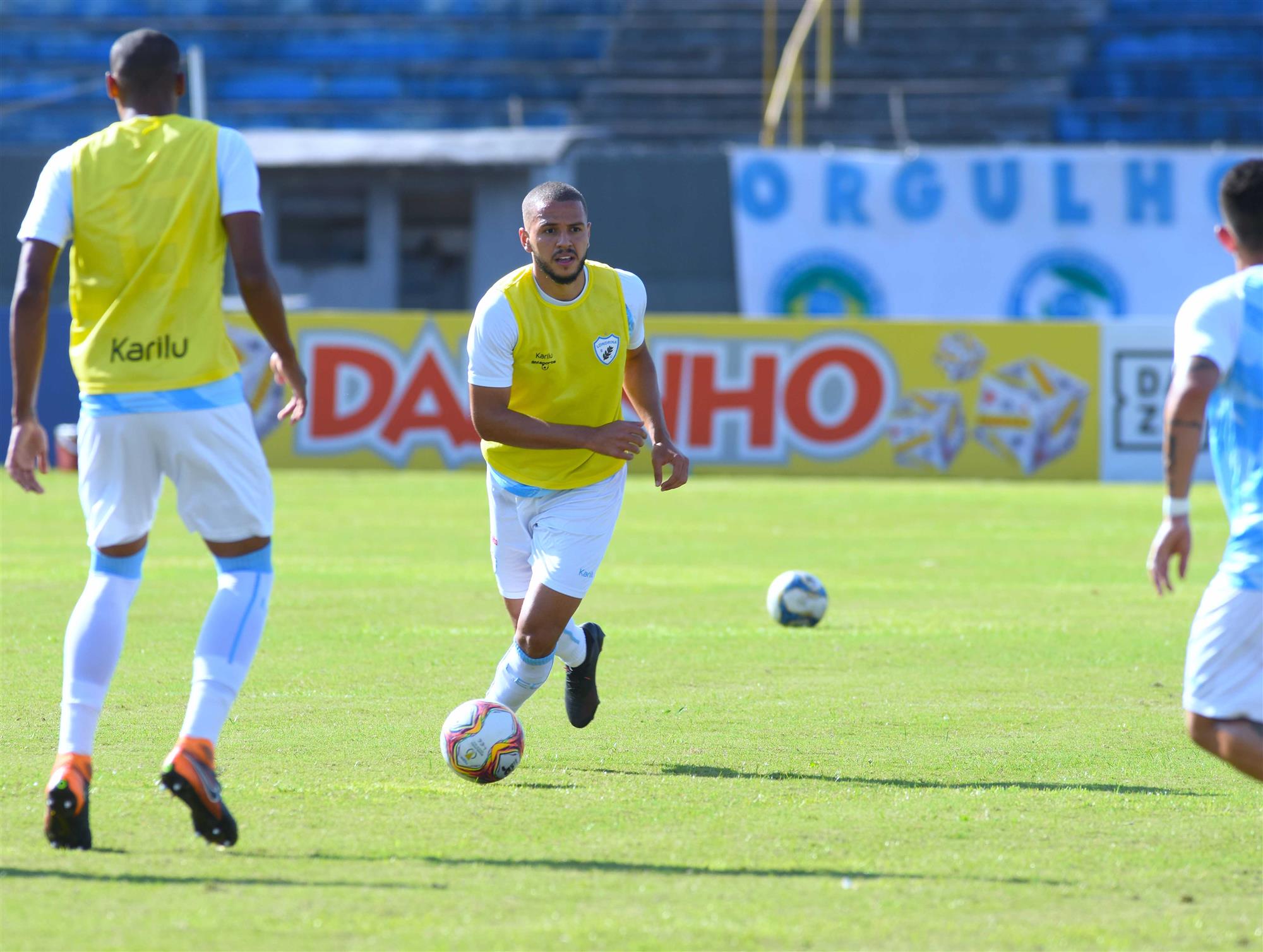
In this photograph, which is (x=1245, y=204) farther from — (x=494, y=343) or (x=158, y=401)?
(x=158, y=401)

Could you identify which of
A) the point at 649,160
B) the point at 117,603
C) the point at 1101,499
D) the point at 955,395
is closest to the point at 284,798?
the point at 117,603

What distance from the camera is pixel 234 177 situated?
16.9 feet

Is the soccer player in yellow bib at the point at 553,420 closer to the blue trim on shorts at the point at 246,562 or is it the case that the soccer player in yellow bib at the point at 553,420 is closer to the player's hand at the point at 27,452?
the blue trim on shorts at the point at 246,562

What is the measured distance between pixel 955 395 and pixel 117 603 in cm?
1859

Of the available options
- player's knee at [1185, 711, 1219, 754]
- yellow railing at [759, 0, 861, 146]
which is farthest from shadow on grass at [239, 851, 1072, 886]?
yellow railing at [759, 0, 861, 146]

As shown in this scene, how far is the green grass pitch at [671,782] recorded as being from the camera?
4.49 metres

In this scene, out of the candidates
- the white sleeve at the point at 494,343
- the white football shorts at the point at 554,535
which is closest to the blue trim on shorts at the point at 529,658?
the white football shorts at the point at 554,535

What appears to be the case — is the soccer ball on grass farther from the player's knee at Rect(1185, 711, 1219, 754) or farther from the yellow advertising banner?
the yellow advertising banner

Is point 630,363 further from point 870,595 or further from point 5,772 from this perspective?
point 870,595

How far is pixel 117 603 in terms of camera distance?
5.25 m

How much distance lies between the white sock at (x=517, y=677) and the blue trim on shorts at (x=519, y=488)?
1.79ft

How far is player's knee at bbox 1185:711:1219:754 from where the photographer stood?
15.7 ft

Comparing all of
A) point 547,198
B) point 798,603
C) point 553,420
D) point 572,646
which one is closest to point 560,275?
point 547,198

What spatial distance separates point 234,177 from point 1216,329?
2.67m
